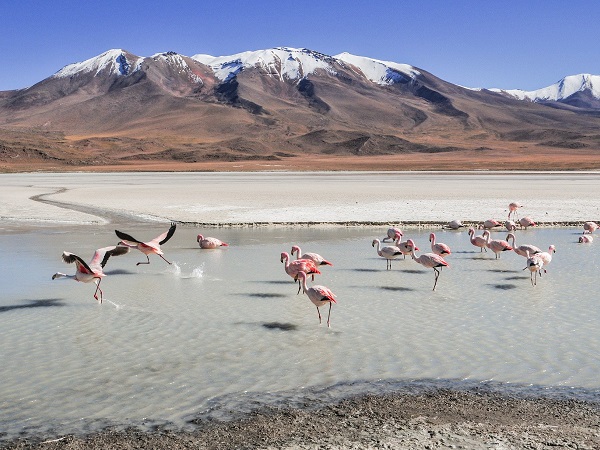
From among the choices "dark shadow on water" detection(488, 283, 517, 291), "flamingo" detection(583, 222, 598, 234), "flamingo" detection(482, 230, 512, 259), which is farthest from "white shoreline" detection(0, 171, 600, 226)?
"dark shadow on water" detection(488, 283, 517, 291)

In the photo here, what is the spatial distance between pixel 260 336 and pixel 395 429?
2953 millimetres

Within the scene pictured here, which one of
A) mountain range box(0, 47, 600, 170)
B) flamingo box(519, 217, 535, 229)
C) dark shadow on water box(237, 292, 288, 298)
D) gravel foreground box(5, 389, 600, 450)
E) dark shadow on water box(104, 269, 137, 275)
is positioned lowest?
gravel foreground box(5, 389, 600, 450)

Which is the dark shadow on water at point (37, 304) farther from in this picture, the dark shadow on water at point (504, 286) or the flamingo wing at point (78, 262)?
the dark shadow on water at point (504, 286)

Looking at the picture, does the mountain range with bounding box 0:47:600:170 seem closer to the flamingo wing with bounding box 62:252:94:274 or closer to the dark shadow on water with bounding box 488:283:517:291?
the dark shadow on water with bounding box 488:283:517:291

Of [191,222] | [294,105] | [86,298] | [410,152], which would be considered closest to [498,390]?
[86,298]

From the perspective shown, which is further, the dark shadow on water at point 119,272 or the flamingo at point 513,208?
the flamingo at point 513,208

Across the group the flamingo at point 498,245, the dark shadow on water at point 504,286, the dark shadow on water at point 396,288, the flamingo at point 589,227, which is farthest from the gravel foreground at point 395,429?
the flamingo at point 589,227

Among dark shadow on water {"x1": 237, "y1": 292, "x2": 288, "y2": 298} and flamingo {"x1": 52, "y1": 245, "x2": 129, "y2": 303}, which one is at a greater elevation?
flamingo {"x1": 52, "y1": 245, "x2": 129, "y2": 303}

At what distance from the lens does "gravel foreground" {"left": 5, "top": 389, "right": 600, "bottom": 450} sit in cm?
496

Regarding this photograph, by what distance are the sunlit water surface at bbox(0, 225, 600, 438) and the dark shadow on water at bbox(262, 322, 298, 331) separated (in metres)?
0.01

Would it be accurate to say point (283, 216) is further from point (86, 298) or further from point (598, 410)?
point (598, 410)

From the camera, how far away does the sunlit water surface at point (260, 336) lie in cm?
602

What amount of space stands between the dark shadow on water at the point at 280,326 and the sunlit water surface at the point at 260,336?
1 cm

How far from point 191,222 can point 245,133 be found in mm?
134236
